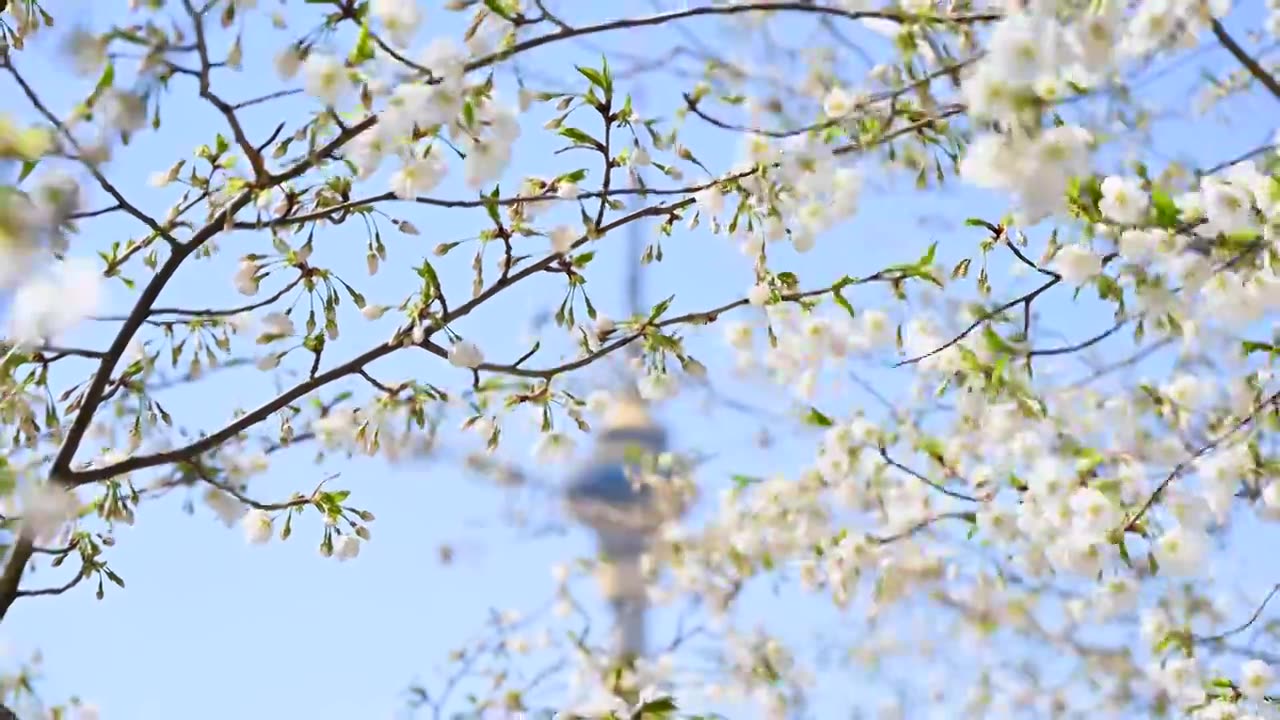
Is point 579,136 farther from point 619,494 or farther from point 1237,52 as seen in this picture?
point 619,494

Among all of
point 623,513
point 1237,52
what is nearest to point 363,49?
point 1237,52

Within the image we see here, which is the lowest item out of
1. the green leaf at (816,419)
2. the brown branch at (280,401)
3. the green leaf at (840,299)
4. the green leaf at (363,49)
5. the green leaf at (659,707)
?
the green leaf at (659,707)

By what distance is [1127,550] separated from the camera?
4.76 feet

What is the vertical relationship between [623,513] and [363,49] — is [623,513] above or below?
above

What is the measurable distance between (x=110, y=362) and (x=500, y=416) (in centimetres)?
43

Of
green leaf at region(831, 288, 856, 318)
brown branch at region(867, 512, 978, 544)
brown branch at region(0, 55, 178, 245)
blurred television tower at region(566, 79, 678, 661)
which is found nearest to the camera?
brown branch at region(0, 55, 178, 245)

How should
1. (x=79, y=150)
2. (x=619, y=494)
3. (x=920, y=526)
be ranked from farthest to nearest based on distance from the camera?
(x=619, y=494) → (x=920, y=526) → (x=79, y=150)

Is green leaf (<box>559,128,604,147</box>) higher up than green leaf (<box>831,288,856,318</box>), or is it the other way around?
green leaf (<box>559,128,604,147</box>)

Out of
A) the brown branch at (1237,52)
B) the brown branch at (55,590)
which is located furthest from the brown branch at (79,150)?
the brown branch at (1237,52)

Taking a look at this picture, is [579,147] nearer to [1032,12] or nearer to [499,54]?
[499,54]

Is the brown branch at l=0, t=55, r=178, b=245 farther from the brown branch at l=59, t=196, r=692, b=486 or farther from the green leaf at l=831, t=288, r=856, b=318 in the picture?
the green leaf at l=831, t=288, r=856, b=318

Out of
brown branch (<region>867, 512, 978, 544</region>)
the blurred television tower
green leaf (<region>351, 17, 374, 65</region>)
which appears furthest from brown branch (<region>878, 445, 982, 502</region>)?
green leaf (<region>351, 17, 374, 65</region>)

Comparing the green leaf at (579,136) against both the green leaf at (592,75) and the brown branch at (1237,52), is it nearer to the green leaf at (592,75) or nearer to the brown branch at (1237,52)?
the green leaf at (592,75)

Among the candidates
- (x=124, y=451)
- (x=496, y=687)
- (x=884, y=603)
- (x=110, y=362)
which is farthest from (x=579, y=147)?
(x=496, y=687)
